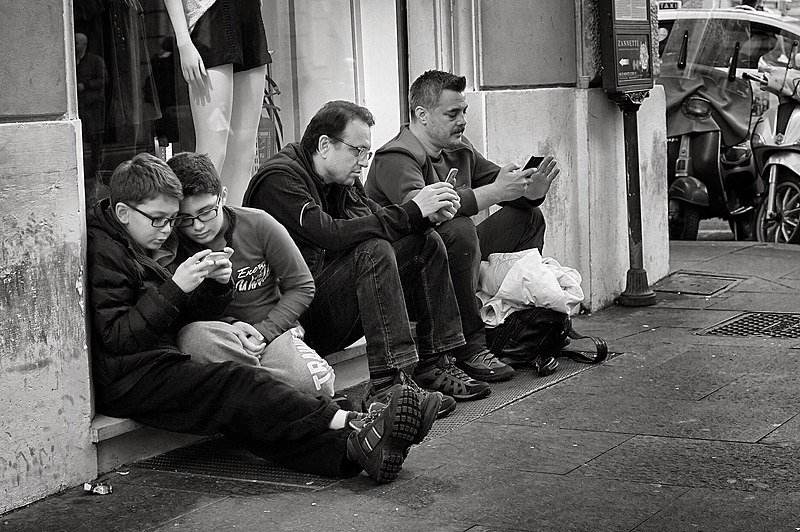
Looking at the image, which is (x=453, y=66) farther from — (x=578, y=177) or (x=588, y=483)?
(x=588, y=483)

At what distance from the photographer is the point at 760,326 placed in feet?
22.6

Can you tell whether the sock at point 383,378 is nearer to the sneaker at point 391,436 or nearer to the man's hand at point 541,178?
the sneaker at point 391,436

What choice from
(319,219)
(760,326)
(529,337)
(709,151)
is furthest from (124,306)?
(709,151)

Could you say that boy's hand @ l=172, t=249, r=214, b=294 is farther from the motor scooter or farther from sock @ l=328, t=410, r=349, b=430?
the motor scooter

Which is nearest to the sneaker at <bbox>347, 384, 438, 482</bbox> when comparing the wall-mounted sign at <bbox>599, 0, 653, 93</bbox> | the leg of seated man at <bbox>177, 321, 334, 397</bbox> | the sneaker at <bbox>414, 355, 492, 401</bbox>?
the leg of seated man at <bbox>177, 321, 334, 397</bbox>

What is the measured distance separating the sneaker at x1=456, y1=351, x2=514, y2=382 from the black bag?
0.18 metres

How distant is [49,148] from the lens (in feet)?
13.8

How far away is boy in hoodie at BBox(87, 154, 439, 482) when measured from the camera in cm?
Result: 422

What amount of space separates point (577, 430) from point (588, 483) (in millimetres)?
715

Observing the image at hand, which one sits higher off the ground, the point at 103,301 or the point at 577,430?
the point at 103,301

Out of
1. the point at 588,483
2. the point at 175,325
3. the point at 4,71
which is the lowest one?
the point at 588,483

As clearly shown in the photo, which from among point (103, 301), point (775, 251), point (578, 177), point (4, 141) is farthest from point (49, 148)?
point (775, 251)

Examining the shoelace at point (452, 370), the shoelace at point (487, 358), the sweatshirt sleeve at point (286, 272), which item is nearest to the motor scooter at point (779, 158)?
the shoelace at point (487, 358)

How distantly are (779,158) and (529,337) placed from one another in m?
4.69
